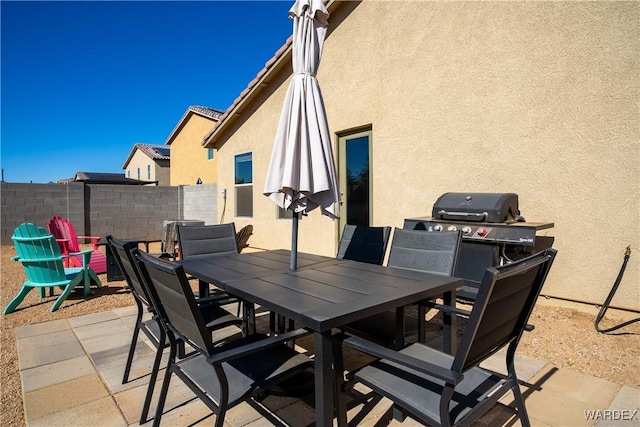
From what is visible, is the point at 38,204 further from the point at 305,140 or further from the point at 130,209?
the point at 305,140

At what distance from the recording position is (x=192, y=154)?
→ 1877 cm

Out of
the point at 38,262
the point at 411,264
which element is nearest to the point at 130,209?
the point at 38,262

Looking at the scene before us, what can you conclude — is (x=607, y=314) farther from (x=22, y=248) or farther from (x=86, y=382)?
(x=22, y=248)

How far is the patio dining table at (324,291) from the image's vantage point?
1.59 m

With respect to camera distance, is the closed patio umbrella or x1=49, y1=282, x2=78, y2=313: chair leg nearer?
the closed patio umbrella

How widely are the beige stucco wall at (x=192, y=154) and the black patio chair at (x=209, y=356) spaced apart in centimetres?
1577

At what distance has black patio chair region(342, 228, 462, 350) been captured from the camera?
2564 millimetres

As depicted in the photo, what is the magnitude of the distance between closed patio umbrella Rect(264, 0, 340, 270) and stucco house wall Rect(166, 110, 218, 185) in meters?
14.9

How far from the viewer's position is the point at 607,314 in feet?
11.8

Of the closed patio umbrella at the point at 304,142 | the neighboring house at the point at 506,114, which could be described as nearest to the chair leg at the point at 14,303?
the closed patio umbrella at the point at 304,142

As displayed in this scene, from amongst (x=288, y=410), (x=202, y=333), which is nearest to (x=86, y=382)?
(x=288, y=410)

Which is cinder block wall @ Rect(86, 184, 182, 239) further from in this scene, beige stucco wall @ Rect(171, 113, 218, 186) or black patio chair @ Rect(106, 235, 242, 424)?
black patio chair @ Rect(106, 235, 242, 424)

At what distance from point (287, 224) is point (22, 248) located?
4511 millimetres

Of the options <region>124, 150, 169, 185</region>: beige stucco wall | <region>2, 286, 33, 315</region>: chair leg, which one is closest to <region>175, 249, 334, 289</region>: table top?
<region>2, 286, 33, 315</region>: chair leg
